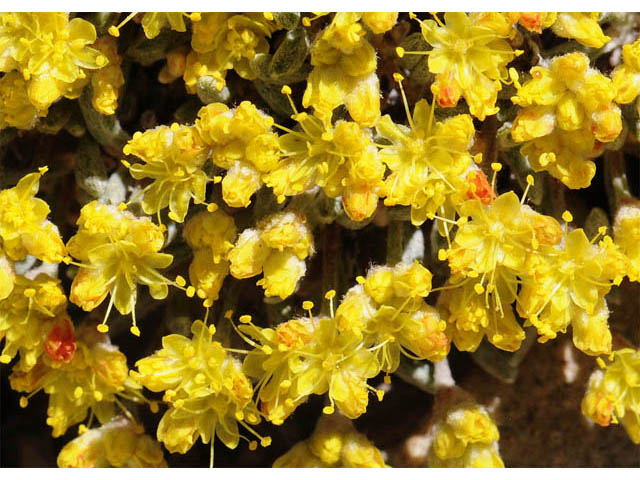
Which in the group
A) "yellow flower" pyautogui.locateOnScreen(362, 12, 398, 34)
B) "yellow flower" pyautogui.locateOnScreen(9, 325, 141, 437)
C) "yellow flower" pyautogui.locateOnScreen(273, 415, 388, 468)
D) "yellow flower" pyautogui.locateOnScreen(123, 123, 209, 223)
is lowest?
"yellow flower" pyautogui.locateOnScreen(273, 415, 388, 468)

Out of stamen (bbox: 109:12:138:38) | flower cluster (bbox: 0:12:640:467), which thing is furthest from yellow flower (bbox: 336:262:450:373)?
stamen (bbox: 109:12:138:38)

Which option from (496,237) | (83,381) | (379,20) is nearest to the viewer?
(379,20)

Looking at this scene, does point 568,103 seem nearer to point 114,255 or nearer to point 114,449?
point 114,255

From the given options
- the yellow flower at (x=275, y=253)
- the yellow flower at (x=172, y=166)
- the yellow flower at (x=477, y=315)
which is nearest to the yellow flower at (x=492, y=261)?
the yellow flower at (x=477, y=315)

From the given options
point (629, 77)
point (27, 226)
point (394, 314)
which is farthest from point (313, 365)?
point (629, 77)

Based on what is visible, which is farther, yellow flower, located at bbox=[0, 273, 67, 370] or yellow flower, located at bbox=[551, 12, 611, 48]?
yellow flower, located at bbox=[0, 273, 67, 370]

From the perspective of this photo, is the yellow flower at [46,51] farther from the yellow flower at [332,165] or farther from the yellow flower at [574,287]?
the yellow flower at [574,287]

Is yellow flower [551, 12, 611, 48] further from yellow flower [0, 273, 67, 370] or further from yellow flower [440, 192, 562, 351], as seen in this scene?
yellow flower [0, 273, 67, 370]
